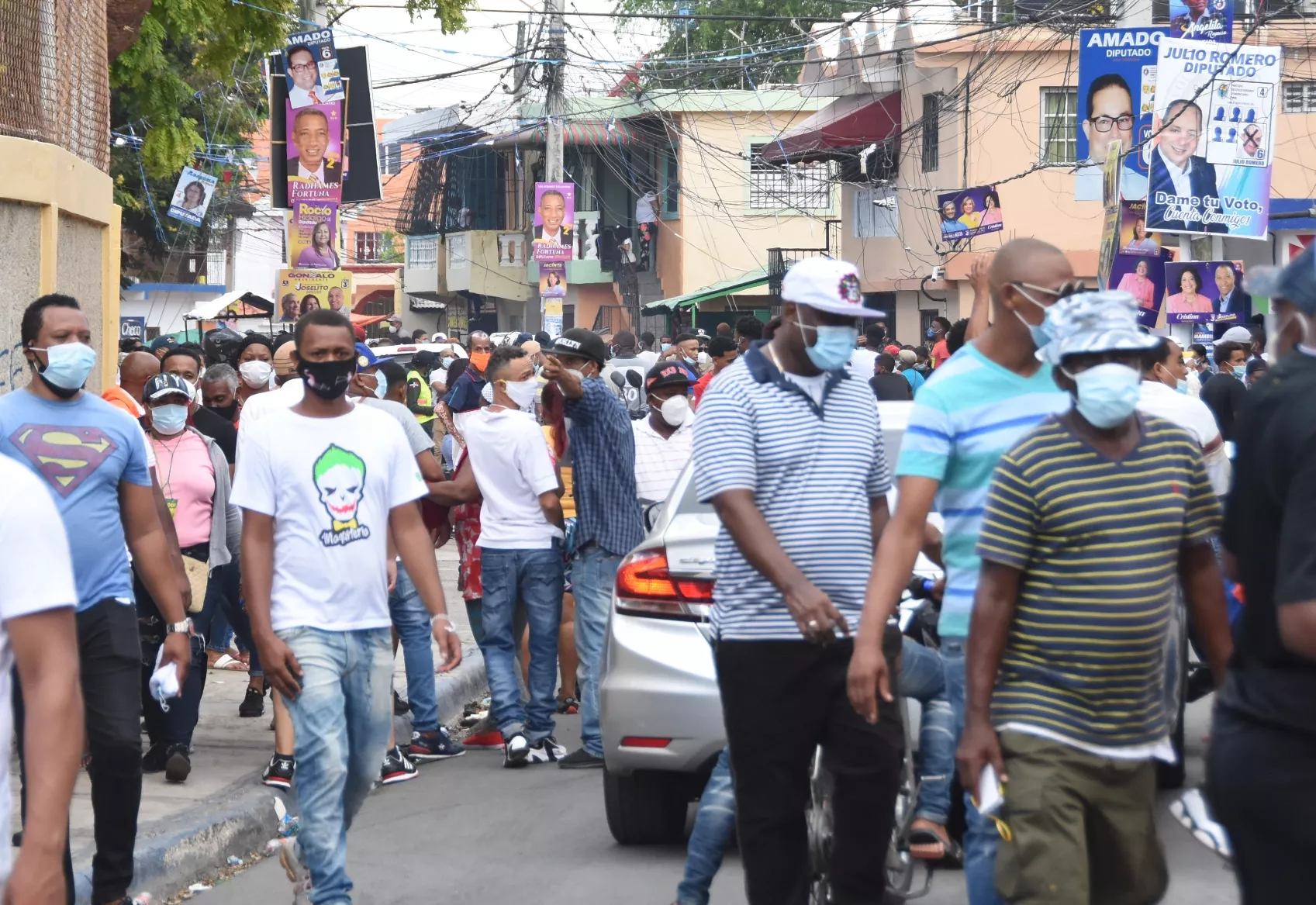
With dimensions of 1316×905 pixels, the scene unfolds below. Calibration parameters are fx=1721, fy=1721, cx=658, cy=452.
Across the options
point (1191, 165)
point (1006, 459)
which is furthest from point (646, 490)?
point (1191, 165)

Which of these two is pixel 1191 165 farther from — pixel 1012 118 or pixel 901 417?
pixel 1012 118

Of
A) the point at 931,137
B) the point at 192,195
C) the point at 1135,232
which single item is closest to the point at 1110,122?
the point at 1135,232

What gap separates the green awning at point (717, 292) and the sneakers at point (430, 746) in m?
29.3

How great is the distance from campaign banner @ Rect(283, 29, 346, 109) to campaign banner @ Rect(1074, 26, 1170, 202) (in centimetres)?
786

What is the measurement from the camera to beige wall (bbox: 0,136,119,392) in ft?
29.8

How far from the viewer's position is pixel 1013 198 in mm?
32469

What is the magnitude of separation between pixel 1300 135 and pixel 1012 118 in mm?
5094

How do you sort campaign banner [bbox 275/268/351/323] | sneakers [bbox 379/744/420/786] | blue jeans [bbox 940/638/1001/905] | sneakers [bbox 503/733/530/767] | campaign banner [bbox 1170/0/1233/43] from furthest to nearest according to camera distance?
1. campaign banner [bbox 275/268/351/323]
2. campaign banner [bbox 1170/0/1233/43]
3. sneakers [bbox 503/733/530/767]
4. sneakers [bbox 379/744/420/786]
5. blue jeans [bbox 940/638/1001/905]

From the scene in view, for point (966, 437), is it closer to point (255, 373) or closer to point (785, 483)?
point (785, 483)

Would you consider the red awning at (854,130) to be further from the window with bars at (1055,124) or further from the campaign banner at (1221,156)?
the campaign banner at (1221,156)

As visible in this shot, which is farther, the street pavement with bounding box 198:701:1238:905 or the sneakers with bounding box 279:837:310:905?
the street pavement with bounding box 198:701:1238:905

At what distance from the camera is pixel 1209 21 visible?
53.8ft

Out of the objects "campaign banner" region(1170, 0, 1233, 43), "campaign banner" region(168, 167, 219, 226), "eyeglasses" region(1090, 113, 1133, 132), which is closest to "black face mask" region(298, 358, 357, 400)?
"eyeglasses" region(1090, 113, 1133, 132)

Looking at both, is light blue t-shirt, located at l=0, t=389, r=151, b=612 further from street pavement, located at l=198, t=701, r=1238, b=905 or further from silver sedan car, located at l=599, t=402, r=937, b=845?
silver sedan car, located at l=599, t=402, r=937, b=845
